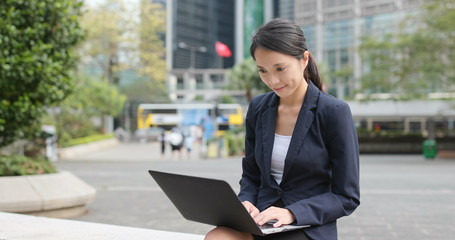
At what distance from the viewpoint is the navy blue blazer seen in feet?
7.01

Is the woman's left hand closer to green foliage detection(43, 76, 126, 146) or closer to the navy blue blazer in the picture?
the navy blue blazer

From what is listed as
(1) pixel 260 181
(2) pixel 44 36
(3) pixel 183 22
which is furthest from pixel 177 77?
(1) pixel 260 181

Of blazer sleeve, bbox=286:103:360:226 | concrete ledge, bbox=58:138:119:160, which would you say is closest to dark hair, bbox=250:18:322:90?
blazer sleeve, bbox=286:103:360:226

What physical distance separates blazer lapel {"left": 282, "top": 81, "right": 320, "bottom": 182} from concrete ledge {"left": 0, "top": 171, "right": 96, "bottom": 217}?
543cm

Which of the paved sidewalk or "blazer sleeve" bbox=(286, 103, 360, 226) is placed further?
the paved sidewalk

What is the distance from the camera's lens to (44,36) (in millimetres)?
9086

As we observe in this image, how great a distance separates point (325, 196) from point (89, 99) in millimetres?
35748

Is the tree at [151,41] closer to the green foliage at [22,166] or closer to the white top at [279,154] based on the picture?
the green foliage at [22,166]

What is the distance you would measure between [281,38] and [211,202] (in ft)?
2.26

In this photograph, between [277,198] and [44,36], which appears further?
[44,36]

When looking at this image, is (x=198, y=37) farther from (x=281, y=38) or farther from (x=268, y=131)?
(x=281, y=38)

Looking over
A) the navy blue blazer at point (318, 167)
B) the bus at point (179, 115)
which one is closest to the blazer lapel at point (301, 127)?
the navy blue blazer at point (318, 167)

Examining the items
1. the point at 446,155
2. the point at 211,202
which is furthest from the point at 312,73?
the point at 446,155

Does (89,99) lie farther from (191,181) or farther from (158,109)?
(191,181)
